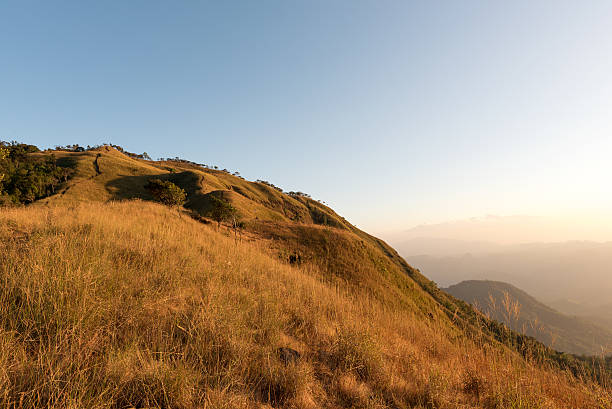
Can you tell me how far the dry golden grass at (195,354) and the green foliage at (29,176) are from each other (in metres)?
46.4

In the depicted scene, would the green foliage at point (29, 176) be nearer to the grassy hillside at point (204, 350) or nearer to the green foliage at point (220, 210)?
the green foliage at point (220, 210)

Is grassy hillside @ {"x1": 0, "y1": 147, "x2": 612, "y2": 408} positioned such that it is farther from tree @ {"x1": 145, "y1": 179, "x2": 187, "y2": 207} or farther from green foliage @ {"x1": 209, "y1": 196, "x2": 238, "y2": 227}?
tree @ {"x1": 145, "y1": 179, "x2": 187, "y2": 207}

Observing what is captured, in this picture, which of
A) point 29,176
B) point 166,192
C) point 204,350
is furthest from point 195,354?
point 29,176

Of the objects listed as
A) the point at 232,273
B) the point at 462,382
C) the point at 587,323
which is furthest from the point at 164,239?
the point at 587,323

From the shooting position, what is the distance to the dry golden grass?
2.25 m

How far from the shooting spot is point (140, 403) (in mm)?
2238

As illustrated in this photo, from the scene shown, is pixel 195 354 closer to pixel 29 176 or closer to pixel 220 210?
pixel 220 210

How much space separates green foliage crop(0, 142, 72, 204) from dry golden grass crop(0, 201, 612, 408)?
46426mm

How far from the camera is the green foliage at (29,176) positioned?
45.2m

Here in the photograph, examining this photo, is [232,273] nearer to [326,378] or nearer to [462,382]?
[326,378]

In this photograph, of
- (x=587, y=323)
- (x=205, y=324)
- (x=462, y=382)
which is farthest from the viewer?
(x=587, y=323)

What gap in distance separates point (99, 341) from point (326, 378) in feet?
9.23

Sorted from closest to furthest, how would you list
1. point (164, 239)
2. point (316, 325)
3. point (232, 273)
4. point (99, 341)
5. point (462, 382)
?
point (99, 341), point (462, 382), point (316, 325), point (232, 273), point (164, 239)

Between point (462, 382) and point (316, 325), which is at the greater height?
point (316, 325)
